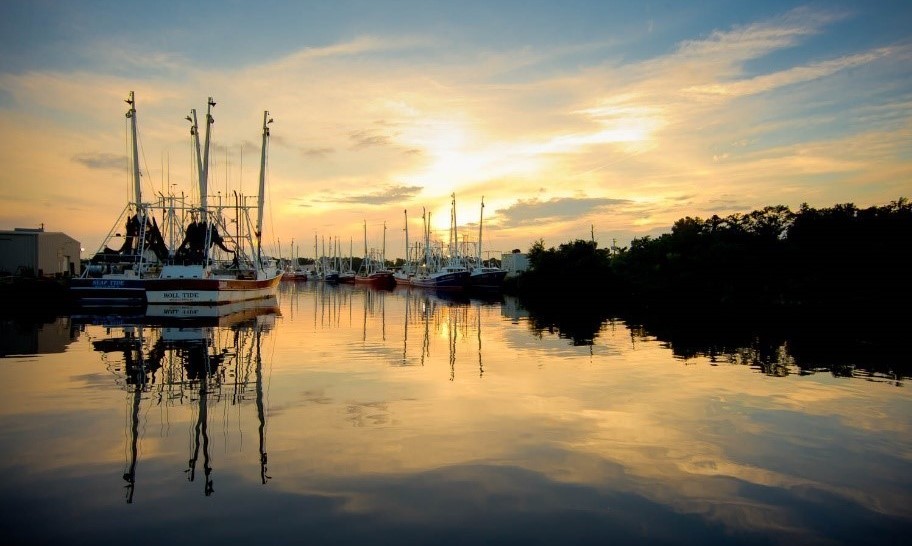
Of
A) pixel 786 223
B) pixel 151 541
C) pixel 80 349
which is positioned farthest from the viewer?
pixel 786 223

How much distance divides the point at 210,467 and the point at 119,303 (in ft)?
157

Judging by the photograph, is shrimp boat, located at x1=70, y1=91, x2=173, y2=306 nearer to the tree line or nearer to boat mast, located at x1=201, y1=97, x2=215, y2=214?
boat mast, located at x1=201, y1=97, x2=215, y2=214

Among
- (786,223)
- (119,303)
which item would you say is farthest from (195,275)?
(786,223)

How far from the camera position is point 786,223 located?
2749 inches

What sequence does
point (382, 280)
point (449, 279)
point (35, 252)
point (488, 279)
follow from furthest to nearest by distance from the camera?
point (382, 280) < point (449, 279) < point (488, 279) < point (35, 252)

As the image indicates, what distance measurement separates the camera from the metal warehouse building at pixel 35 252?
243 ft

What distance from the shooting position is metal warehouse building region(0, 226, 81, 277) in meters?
73.9

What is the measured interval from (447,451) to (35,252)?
80.4m

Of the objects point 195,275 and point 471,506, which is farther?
point 195,275

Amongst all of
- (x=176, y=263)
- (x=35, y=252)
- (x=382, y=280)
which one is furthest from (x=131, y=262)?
(x=382, y=280)

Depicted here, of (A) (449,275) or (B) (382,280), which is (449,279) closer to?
(A) (449,275)

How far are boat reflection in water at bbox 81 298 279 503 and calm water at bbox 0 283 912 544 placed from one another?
0.32 feet

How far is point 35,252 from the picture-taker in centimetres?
7569

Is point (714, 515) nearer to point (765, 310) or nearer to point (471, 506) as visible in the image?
point (471, 506)
